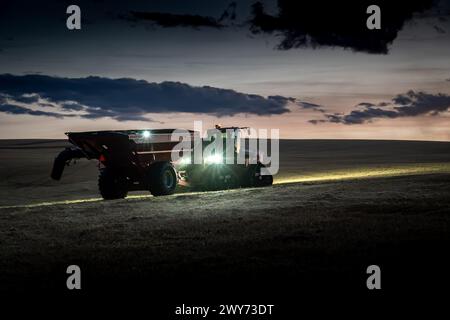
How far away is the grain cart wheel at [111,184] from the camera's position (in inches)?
759

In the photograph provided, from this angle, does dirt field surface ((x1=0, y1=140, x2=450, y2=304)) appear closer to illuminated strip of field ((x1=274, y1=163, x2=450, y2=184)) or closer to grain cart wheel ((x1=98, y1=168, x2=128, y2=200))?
grain cart wheel ((x1=98, y1=168, x2=128, y2=200))

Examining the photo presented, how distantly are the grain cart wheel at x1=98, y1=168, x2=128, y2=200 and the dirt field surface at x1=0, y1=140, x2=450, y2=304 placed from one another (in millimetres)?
2210

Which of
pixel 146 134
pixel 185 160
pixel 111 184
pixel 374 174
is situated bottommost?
pixel 374 174

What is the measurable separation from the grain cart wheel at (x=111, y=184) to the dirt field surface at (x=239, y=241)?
2210 mm

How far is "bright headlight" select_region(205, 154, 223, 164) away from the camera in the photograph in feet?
68.6

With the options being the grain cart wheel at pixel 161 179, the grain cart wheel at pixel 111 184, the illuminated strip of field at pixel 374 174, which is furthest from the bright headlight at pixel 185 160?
the illuminated strip of field at pixel 374 174

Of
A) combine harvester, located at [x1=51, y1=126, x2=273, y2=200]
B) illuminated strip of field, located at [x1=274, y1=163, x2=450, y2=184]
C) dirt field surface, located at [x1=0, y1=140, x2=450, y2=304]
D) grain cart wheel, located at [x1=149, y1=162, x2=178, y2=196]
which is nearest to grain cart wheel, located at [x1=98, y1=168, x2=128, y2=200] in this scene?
combine harvester, located at [x1=51, y1=126, x2=273, y2=200]

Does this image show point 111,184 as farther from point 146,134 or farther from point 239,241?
point 239,241

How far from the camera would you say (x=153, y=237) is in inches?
453

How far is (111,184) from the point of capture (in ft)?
63.6

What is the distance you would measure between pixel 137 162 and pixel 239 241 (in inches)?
342

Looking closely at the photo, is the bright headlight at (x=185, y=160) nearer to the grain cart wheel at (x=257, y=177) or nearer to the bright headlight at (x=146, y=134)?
the bright headlight at (x=146, y=134)

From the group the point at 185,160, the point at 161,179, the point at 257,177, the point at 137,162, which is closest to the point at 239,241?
the point at 161,179
